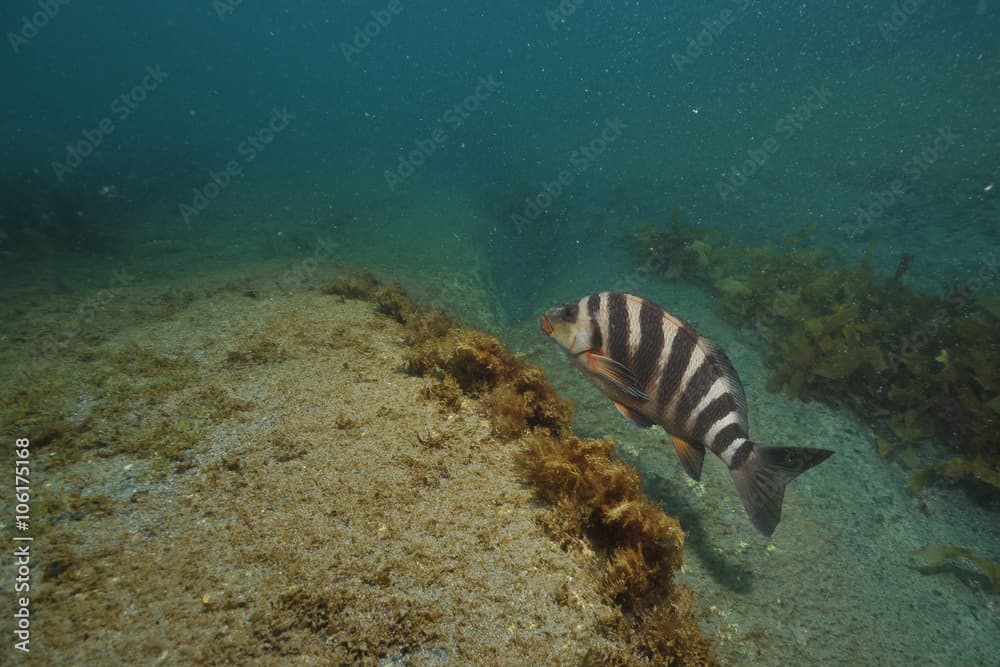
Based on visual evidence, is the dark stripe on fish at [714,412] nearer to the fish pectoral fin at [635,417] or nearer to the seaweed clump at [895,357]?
the fish pectoral fin at [635,417]

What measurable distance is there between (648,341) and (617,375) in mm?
338

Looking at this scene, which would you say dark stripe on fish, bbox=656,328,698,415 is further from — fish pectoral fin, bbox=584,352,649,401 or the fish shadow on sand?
the fish shadow on sand

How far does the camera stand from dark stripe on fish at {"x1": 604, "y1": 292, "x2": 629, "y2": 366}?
283cm

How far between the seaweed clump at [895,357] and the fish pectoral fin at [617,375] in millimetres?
4085

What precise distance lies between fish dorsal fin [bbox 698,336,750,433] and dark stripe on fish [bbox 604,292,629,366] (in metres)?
0.50

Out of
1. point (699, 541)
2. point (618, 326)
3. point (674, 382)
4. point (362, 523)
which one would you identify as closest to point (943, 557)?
point (699, 541)

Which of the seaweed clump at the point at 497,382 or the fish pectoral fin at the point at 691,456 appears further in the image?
the seaweed clump at the point at 497,382

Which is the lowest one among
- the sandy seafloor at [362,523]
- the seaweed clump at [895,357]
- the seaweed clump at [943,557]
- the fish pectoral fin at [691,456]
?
the sandy seafloor at [362,523]

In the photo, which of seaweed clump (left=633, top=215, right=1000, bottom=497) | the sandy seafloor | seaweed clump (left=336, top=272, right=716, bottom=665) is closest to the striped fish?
seaweed clump (left=336, top=272, right=716, bottom=665)

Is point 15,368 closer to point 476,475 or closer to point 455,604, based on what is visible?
point 476,475

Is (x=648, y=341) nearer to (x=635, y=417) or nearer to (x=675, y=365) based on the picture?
(x=675, y=365)

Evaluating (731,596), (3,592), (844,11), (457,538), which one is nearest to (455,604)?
(457,538)

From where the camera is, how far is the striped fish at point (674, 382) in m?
2.60

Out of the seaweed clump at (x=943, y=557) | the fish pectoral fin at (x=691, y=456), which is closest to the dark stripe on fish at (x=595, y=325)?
the fish pectoral fin at (x=691, y=456)
